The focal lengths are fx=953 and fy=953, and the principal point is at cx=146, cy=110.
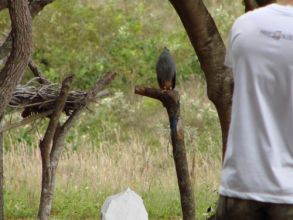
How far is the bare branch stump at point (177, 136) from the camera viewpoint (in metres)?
5.39

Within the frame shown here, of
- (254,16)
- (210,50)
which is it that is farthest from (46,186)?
(254,16)

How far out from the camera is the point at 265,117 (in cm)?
292

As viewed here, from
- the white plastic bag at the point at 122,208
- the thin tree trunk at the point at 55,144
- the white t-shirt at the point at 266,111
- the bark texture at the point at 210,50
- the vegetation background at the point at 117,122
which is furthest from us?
the vegetation background at the point at 117,122

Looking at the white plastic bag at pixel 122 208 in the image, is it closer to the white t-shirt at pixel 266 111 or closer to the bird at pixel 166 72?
the bird at pixel 166 72

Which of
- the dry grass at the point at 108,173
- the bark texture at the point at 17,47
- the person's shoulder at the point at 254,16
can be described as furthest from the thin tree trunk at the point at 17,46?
the dry grass at the point at 108,173

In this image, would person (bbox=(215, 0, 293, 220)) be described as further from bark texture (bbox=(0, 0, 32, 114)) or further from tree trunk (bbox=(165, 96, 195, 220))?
tree trunk (bbox=(165, 96, 195, 220))

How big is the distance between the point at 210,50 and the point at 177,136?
0.60 meters

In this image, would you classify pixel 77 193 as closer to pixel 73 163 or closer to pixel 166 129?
pixel 73 163

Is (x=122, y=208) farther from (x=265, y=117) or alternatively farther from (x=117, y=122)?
(x=117, y=122)

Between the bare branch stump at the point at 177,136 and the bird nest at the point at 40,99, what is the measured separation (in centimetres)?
68

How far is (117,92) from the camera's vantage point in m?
13.6

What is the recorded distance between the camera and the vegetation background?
29.6 ft

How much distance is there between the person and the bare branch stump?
239 cm

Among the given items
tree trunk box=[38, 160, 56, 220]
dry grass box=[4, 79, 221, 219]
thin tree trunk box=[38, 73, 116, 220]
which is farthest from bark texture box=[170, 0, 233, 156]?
dry grass box=[4, 79, 221, 219]
